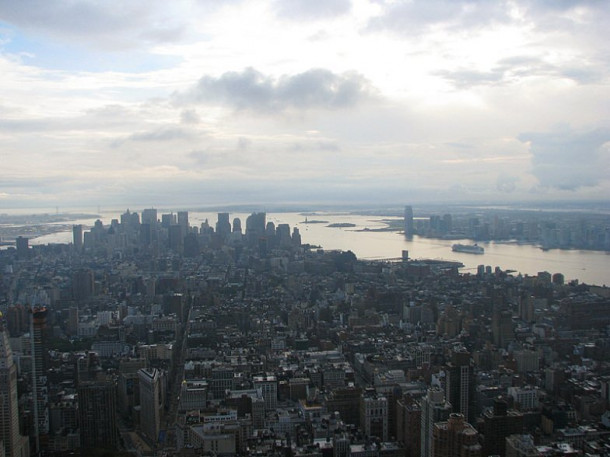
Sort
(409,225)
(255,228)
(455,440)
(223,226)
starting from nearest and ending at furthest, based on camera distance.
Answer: (455,440) < (255,228) < (223,226) < (409,225)

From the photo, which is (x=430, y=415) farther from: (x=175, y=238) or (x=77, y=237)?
(x=175, y=238)

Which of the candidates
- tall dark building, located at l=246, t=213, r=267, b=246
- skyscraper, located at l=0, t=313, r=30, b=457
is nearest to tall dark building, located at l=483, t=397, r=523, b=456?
skyscraper, located at l=0, t=313, r=30, b=457

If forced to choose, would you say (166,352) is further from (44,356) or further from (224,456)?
(224,456)

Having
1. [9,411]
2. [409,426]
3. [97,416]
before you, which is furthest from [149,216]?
[409,426]

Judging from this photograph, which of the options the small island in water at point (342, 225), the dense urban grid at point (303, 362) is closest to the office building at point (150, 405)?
the dense urban grid at point (303, 362)

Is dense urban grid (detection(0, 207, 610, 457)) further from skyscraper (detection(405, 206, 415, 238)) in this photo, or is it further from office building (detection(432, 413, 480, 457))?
skyscraper (detection(405, 206, 415, 238))

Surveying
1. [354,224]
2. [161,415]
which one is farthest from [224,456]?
Answer: [354,224]

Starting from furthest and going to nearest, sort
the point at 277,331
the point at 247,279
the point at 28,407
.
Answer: the point at 247,279, the point at 277,331, the point at 28,407
